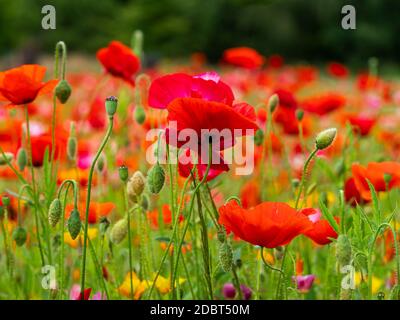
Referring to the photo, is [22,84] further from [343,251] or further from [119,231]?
[343,251]

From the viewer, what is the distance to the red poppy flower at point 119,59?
1.16m

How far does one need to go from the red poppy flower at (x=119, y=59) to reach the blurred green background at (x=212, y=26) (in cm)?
1467

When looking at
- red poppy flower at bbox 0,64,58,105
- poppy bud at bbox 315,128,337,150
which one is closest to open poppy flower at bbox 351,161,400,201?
poppy bud at bbox 315,128,337,150

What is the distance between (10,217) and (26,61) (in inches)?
271

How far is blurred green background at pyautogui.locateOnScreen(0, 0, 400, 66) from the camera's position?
15836mm

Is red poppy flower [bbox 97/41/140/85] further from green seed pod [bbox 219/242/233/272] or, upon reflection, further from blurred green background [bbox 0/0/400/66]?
blurred green background [bbox 0/0/400/66]

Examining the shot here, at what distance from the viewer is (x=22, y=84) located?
0.82 meters

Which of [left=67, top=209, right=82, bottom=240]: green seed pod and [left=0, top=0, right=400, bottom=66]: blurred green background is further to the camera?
[left=0, top=0, right=400, bottom=66]: blurred green background

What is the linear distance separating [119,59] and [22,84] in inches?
14.3

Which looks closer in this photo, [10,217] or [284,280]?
[284,280]

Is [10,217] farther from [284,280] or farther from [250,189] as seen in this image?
[284,280]

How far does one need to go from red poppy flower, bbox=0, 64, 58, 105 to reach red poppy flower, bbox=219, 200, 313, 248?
31cm
